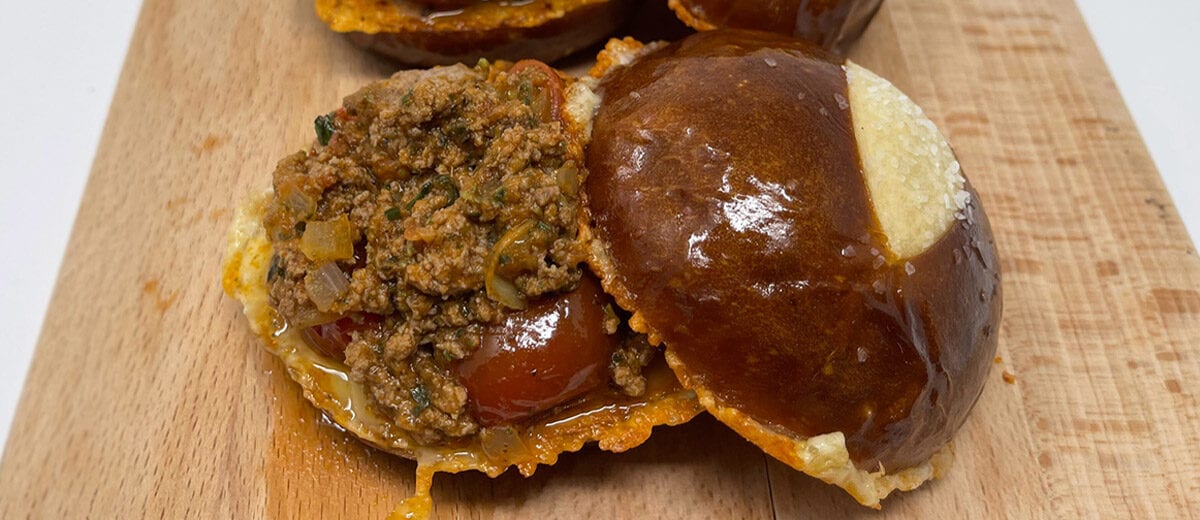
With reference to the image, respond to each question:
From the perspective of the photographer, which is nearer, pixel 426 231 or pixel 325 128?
pixel 426 231

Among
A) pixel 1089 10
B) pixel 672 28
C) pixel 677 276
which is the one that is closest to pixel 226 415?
pixel 677 276

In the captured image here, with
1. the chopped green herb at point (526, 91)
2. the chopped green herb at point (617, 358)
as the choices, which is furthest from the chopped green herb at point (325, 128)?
the chopped green herb at point (617, 358)

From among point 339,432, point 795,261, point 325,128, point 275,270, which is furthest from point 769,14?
point 339,432

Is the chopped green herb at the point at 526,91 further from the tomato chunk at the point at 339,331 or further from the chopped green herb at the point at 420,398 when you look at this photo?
the chopped green herb at the point at 420,398

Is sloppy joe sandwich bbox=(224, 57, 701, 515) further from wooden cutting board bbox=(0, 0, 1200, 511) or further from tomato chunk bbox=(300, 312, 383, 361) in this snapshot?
wooden cutting board bbox=(0, 0, 1200, 511)

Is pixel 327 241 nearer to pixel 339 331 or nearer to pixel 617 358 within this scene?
pixel 339 331

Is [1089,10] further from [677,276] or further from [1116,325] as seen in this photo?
[677,276]

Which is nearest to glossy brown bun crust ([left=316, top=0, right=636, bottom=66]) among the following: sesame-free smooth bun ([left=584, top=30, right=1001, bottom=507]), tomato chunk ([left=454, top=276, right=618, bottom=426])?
sesame-free smooth bun ([left=584, top=30, right=1001, bottom=507])
